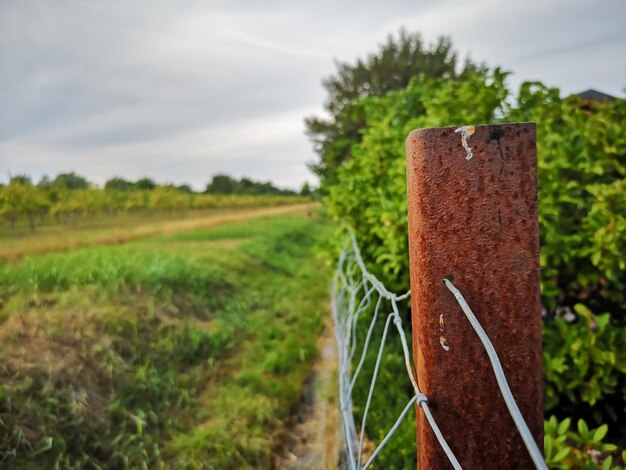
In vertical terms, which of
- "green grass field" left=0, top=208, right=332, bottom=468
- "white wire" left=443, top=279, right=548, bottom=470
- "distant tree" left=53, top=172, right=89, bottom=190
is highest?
"distant tree" left=53, top=172, right=89, bottom=190

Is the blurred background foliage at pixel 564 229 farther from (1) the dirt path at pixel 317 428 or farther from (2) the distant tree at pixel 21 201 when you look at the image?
(2) the distant tree at pixel 21 201

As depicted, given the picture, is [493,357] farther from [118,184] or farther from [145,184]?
[145,184]

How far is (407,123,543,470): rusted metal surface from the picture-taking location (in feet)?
2.46

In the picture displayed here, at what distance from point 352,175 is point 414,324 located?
134 inches

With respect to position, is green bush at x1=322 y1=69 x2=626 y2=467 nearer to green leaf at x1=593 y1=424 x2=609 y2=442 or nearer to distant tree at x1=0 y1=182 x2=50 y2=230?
green leaf at x1=593 y1=424 x2=609 y2=442

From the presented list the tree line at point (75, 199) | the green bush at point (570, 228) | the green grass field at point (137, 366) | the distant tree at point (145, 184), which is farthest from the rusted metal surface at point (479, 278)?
the distant tree at point (145, 184)

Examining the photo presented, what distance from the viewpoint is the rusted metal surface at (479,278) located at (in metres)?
0.75

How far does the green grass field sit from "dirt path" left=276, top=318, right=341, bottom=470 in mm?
102

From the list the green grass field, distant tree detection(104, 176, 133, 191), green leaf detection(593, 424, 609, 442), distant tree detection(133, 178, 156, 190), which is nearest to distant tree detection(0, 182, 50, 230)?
the green grass field

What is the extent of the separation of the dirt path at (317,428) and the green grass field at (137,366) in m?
0.10

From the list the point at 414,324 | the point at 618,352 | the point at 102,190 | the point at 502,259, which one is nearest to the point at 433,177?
the point at 502,259

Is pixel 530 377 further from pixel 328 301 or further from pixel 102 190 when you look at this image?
pixel 102 190

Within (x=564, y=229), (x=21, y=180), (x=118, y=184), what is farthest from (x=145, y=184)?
(x=564, y=229)

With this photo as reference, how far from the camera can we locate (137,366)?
3471mm
